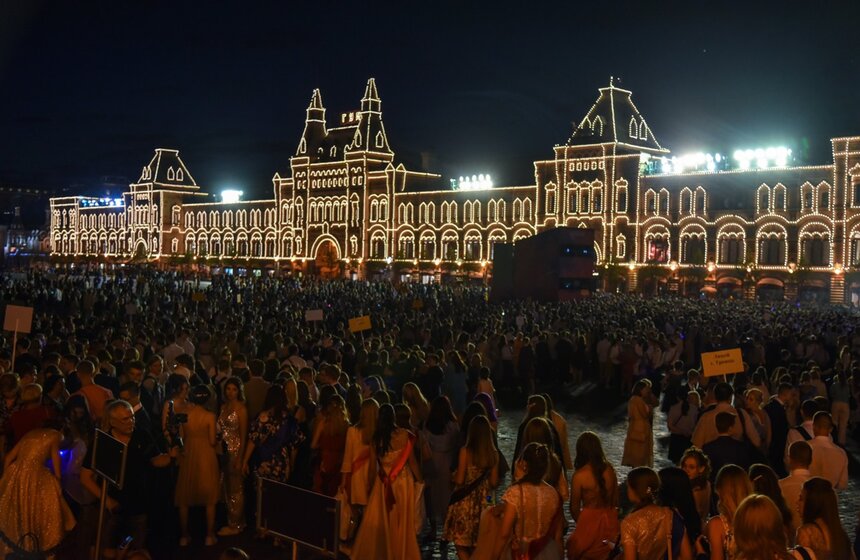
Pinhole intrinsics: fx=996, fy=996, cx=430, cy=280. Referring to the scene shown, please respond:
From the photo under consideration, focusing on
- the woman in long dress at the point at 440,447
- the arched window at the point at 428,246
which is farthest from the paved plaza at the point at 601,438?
the arched window at the point at 428,246

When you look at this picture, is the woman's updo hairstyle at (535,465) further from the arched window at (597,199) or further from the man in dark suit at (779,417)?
the arched window at (597,199)

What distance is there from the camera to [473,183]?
74.9m

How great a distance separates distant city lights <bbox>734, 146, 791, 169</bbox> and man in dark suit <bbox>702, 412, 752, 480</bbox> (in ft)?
169

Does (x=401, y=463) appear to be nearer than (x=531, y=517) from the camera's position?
No

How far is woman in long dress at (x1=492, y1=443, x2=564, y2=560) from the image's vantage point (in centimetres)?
614

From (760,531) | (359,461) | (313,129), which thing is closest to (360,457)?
(359,461)

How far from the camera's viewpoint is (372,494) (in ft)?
25.4

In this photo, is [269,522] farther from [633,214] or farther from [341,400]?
[633,214]

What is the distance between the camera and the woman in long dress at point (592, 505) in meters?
6.36

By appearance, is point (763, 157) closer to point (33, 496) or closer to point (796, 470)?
point (796, 470)

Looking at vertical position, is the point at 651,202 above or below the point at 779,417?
above

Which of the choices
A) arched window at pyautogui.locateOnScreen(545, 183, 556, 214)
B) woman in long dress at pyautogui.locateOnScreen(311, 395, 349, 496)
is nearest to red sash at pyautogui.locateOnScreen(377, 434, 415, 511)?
woman in long dress at pyautogui.locateOnScreen(311, 395, 349, 496)

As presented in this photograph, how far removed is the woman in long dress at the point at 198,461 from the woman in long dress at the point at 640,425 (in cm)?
474

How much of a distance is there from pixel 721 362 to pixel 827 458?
4.72m
